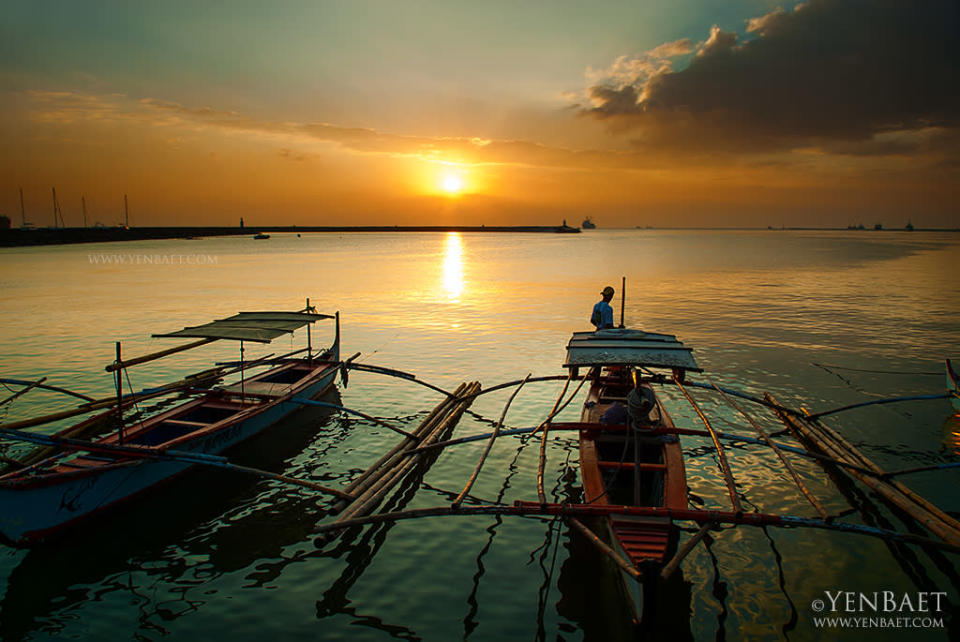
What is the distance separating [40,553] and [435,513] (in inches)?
248

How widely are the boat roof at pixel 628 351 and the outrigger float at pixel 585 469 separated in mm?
43

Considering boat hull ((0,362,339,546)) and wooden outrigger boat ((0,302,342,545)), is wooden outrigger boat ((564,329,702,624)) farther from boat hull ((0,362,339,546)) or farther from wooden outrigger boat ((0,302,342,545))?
boat hull ((0,362,339,546))

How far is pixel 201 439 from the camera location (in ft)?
32.2

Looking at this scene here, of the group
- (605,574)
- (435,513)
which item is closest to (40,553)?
(435,513)

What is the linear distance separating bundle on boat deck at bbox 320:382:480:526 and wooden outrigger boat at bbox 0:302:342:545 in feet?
8.69

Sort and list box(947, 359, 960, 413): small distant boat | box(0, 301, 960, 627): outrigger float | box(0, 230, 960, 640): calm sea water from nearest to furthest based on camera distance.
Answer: box(0, 301, 960, 627): outrigger float → box(0, 230, 960, 640): calm sea water → box(947, 359, 960, 413): small distant boat

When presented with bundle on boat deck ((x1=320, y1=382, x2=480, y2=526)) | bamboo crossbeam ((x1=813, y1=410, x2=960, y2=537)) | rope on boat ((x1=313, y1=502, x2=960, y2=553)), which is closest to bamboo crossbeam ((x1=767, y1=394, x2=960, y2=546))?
bamboo crossbeam ((x1=813, y1=410, x2=960, y2=537))

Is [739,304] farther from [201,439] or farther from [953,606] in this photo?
[201,439]

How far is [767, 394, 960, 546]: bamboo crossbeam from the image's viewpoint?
23.2ft

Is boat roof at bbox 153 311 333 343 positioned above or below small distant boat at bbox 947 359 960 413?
above

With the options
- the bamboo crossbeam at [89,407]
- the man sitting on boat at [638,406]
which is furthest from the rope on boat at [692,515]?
the bamboo crossbeam at [89,407]

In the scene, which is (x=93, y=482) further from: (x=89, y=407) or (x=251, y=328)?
(x=251, y=328)

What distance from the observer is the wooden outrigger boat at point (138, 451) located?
7.38 meters

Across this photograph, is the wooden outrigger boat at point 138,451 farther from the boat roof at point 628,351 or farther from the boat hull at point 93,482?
the boat roof at point 628,351
